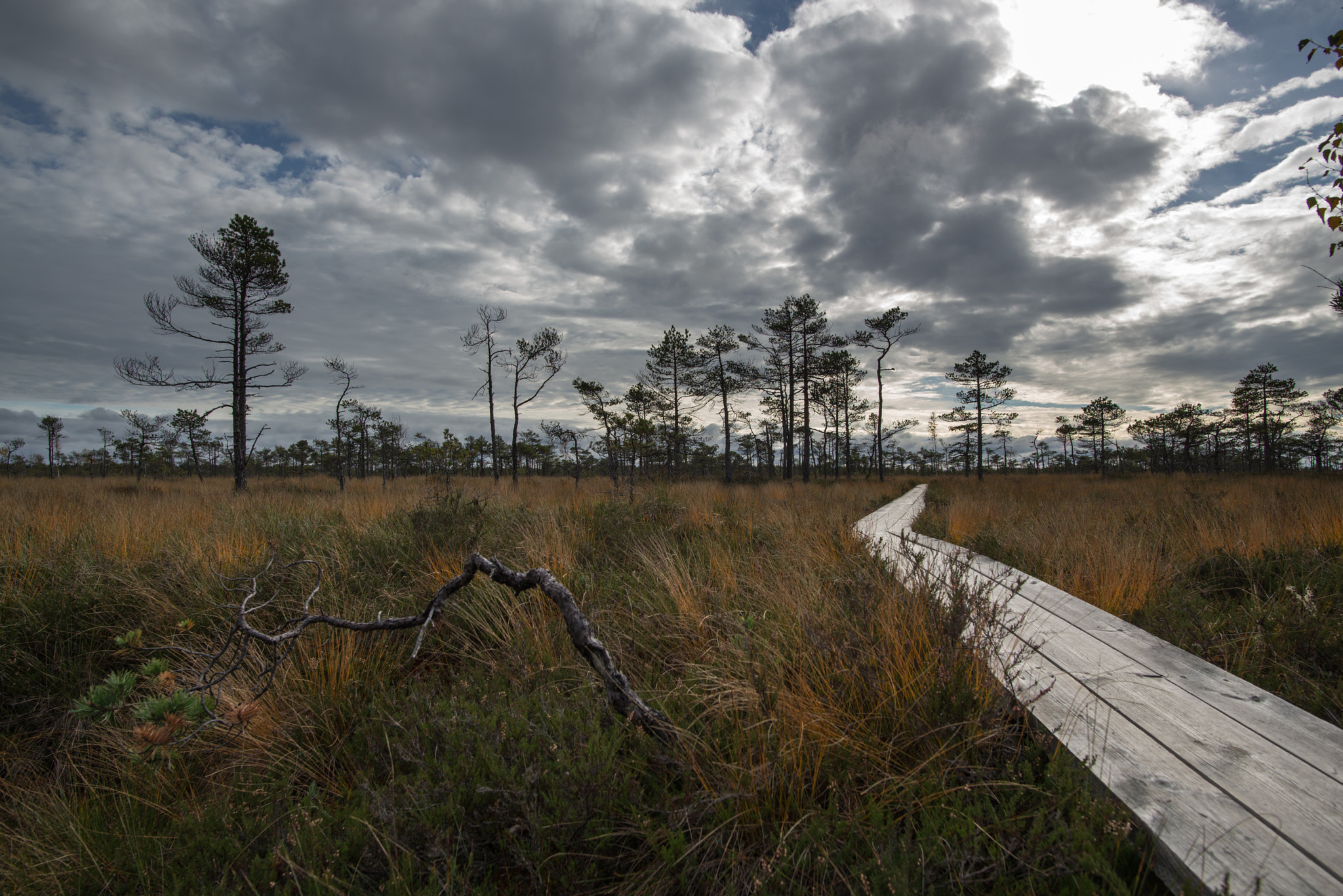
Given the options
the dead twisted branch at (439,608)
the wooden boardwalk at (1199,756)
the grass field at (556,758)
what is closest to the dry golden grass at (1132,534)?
the wooden boardwalk at (1199,756)

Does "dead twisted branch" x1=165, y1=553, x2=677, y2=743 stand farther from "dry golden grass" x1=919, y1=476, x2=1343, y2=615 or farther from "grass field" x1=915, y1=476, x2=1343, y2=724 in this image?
"dry golden grass" x1=919, y1=476, x2=1343, y2=615

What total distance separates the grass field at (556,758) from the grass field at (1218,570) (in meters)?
1.80

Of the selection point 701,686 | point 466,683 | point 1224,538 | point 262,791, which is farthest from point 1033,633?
point 1224,538

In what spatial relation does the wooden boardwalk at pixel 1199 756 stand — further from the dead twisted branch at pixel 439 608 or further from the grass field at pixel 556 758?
the dead twisted branch at pixel 439 608

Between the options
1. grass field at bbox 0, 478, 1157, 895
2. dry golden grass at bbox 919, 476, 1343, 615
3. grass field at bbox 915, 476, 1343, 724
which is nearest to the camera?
grass field at bbox 0, 478, 1157, 895

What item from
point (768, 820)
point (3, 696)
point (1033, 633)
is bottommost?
point (3, 696)

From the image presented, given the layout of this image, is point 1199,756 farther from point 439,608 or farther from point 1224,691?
point 439,608

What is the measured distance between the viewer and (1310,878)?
1083mm

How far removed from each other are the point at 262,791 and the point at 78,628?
3197 mm

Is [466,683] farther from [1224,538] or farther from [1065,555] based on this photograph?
[1224,538]

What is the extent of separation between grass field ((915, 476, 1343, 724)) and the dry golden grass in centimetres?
2

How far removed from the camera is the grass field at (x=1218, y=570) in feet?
8.84

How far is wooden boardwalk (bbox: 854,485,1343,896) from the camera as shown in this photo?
3.78 feet

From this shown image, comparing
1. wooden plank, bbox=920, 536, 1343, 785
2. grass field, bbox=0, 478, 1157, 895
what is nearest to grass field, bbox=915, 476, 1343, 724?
wooden plank, bbox=920, 536, 1343, 785
